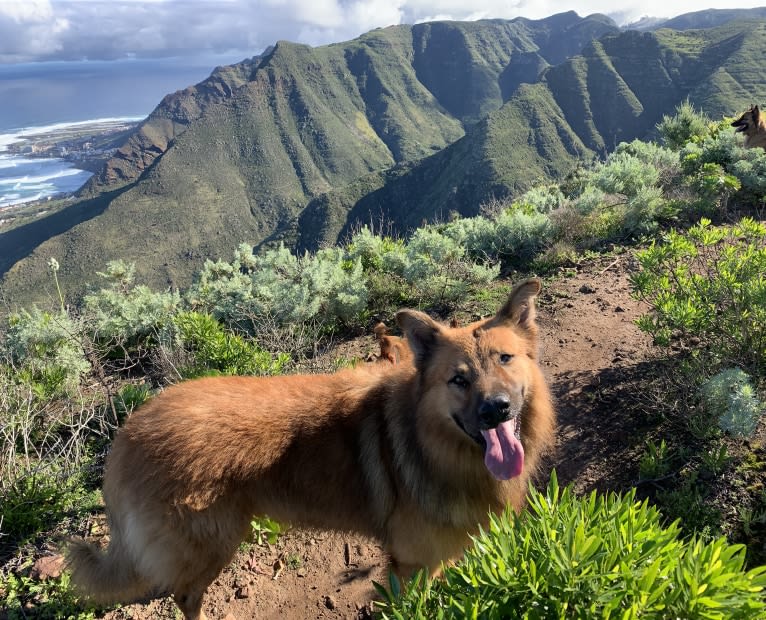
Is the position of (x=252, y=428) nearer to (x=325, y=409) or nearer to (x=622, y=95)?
(x=325, y=409)

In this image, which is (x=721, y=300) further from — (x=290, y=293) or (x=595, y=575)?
(x=290, y=293)

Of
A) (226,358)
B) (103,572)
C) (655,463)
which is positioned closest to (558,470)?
(655,463)

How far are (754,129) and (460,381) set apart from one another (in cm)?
1104

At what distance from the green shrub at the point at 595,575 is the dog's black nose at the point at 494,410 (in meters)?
0.74

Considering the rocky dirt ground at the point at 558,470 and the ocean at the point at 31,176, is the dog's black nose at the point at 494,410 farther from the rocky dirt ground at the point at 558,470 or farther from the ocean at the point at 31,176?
the ocean at the point at 31,176

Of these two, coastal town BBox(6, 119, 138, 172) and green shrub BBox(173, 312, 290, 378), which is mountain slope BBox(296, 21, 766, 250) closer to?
green shrub BBox(173, 312, 290, 378)

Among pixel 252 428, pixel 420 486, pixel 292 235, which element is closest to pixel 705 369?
pixel 420 486

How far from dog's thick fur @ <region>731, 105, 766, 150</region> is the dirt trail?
6.27m

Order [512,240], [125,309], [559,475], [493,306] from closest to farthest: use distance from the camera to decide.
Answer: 1. [559,475]
2. [493,306]
3. [125,309]
4. [512,240]

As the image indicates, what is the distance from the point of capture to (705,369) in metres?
4.49

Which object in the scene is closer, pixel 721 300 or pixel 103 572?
pixel 103 572

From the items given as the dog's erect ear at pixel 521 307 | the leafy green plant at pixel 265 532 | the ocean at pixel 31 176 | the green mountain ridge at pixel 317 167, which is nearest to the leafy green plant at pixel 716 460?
the dog's erect ear at pixel 521 307

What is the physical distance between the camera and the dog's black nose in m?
2.49

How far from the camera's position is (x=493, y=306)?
7.13 metres
